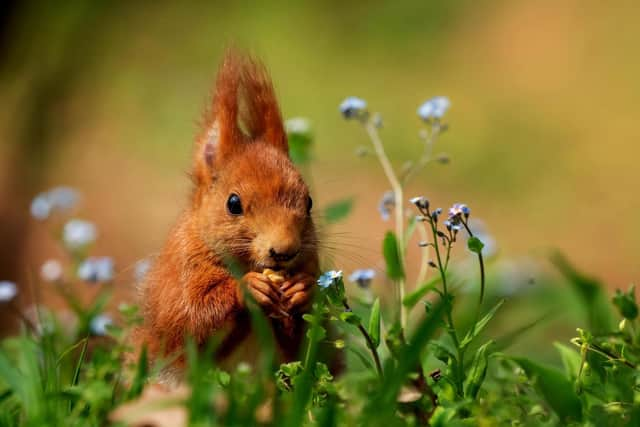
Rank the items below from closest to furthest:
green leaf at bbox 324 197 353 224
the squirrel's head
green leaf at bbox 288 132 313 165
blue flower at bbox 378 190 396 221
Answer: the squirrel's head, blue flower at bbox 378 190 396 221, green leaf at bbox 324 197 353 224, green leaf at bbox 288 132 313 165

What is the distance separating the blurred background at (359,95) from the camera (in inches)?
244

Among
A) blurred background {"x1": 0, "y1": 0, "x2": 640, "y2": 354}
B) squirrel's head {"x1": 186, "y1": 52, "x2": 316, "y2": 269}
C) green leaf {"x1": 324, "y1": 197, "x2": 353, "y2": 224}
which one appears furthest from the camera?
blurred background {"x1": 0, "y1": 0, "x2": 640, "y2": 354}

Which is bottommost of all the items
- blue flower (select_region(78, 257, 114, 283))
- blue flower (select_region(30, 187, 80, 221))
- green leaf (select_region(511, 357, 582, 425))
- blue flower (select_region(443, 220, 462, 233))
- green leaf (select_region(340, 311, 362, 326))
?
green leaf (select_region(511, 357, 582, 425))

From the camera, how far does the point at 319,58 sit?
733 cm

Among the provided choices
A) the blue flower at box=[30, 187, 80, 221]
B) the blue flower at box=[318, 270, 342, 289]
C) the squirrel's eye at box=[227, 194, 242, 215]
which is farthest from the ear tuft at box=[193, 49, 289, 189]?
the blue flower at box=[30, 187, 80, 221]

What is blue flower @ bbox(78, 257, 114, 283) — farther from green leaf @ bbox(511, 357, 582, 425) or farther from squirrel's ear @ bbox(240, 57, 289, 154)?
green leaf @ bbox(511, 357, 582, 425)

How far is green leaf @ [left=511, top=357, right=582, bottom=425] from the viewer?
7.53 feet

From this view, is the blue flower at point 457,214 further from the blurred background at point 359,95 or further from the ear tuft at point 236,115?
the blurred background at point 359,95

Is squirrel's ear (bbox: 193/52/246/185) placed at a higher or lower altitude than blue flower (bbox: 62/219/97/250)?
higher

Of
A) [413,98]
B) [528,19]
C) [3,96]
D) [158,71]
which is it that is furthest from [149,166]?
[528,19]

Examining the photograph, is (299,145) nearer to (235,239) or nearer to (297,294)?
(235,239)

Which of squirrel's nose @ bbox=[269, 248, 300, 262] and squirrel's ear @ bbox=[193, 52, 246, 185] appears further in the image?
squirrel's ear @ bbox=[193, 52, 246, 185]

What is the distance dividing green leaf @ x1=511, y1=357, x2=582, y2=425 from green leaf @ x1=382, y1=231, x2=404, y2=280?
45 centimetres

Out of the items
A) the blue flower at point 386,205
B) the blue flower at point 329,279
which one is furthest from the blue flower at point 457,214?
the blue flower at point 386,205
